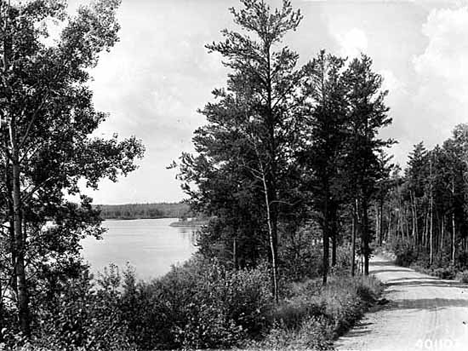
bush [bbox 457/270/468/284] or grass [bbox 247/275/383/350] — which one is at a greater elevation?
grass [bbox 247/275/383/350]

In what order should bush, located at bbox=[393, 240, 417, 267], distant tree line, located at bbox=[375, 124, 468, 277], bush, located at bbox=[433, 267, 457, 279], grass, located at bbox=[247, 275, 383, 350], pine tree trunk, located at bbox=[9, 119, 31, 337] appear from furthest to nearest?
bush, located at bbox=[393, 240, 417, 267] < distant tree line, located at bbox=[375, 124, 468, 277] < bush, located at bbox=[433, 267, 457, 279] < pine tree trunk, located at bbox=[9, 119, 31, 337] < grass, located at bbox=[247, 275, 383, 350]

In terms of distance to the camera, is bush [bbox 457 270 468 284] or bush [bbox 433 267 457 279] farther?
bush [bbox 433 267 457 279]

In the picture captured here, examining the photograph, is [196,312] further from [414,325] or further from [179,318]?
[414,325]

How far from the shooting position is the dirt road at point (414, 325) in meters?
11.3

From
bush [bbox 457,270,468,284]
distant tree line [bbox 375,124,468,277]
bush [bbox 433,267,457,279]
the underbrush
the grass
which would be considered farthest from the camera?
distant tree line [bbox 375,124,468,277]

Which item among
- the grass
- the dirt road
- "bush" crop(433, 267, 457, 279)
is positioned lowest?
"bush" crop(433, 267, 457, 279)

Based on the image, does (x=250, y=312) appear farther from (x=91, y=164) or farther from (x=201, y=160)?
(x=201, y=160)

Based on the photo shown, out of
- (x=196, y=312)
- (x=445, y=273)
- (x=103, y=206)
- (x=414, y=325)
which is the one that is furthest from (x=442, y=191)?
(x=196, y=312)

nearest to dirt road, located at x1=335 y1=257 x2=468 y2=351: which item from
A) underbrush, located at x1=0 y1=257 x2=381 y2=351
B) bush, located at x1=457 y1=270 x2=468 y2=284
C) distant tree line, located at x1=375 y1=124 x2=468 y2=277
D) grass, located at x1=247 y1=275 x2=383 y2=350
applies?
grass, located at x1=247 y1=275 x2=383 y2=350

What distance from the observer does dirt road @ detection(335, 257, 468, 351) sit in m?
11.3

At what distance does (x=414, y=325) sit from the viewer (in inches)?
539

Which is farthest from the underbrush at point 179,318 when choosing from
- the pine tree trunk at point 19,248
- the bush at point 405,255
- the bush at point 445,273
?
the bush at point 405,255

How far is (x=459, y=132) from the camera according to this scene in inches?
1510

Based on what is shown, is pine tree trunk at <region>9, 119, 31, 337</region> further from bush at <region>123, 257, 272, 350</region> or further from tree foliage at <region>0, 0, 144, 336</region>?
bush at <region>123, 257, 272, 350</region>
